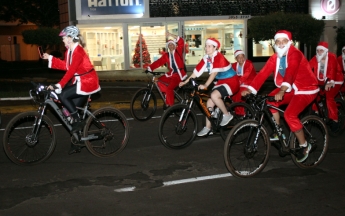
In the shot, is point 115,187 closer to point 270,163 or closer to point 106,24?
point 270,163

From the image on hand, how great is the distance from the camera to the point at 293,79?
646 cm

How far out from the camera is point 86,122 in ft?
24.2

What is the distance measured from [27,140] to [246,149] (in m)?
3.17

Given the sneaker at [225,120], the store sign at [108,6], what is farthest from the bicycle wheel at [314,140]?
the store sign at [108,6]

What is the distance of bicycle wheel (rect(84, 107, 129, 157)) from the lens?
7.48 m

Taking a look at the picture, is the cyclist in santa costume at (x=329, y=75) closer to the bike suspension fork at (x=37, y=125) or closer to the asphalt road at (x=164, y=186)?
the asphalt road at (x=164, y=186)

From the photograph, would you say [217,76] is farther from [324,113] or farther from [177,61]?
[177,61]

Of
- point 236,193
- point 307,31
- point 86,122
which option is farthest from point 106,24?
point 236,193

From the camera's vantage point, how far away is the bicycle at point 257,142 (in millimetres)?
6312

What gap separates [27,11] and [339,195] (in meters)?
39.4

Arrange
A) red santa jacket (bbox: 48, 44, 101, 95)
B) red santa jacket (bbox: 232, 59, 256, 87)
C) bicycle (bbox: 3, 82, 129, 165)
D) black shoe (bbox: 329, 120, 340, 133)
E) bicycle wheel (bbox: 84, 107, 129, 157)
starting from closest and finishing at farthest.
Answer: bicycle (bbox: 3, 82, 129, 165), red santa jacket (bbox: 48, 44, 101, 95), bicycle wheel (bbox: 84, 107, 129, 157), black shoe (bbox: 329, 120, 340, 133), red santa jacket (bbox: 232, 59, 256, 87)

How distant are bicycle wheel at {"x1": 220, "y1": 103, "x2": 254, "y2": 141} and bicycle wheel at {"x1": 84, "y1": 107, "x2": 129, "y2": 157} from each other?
1792mm

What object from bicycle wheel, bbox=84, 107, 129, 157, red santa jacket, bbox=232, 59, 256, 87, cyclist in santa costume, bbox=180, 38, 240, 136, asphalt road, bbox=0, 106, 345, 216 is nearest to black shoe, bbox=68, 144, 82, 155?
asphalt road, bbox=0, 106, 345, 216

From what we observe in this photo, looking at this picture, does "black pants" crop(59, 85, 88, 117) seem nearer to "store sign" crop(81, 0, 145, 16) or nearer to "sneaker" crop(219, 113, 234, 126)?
"sneaker" crop(219, 113, 234, 126)
